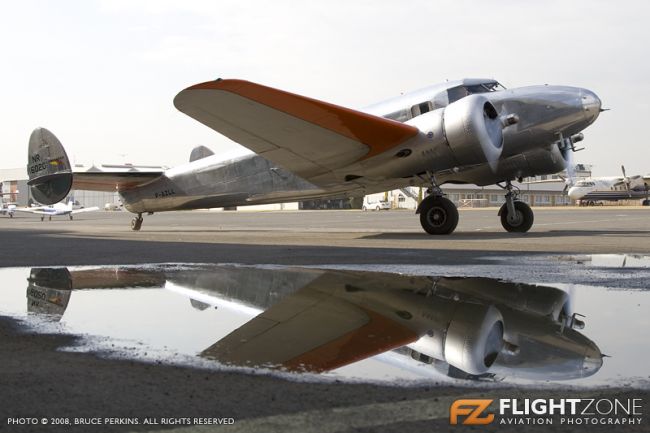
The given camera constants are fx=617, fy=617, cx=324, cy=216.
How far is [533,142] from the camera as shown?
15625mm

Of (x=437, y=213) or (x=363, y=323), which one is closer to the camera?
(x=363, y=323)

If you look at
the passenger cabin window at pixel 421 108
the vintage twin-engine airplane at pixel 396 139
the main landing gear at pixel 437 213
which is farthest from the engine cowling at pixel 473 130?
the main landing gear at pixel 437 213

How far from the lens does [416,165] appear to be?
15477 millimetres

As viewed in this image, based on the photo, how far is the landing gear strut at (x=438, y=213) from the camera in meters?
16.3

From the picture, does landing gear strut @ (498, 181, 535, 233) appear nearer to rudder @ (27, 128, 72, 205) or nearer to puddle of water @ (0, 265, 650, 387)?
puddle of water @ (0, 265, 650, 387)

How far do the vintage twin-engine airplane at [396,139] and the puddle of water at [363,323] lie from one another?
664cm

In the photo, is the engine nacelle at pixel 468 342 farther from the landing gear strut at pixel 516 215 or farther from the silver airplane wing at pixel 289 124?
the landing gear strut at pixel 516 215

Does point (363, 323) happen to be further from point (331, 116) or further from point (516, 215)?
point (516, 215)

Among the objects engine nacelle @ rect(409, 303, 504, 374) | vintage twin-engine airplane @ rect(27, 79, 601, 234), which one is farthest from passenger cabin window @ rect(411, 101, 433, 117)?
engine nacelle @ rect(409, 303, 504, 374)

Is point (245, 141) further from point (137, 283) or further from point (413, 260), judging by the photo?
point (137, 283)

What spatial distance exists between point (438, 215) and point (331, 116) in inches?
176

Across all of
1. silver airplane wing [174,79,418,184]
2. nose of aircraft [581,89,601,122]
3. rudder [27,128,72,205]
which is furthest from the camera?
rudder [27,128,72,205]

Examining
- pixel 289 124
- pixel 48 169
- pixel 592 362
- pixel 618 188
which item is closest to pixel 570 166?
pixel 289 124

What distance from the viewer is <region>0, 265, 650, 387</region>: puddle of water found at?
352 cm
